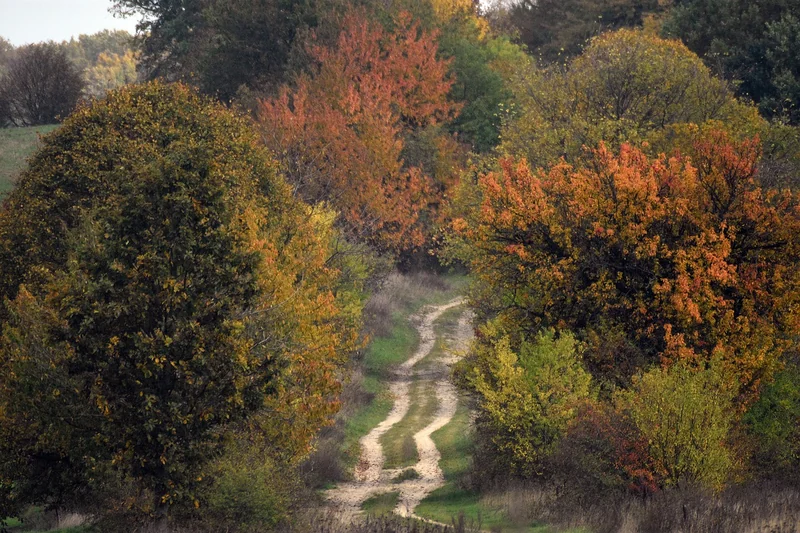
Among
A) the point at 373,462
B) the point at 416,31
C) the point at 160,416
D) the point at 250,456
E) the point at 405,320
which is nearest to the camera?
the point at 160,416

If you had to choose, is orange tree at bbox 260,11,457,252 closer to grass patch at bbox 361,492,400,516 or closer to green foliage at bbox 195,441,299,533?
grass patch at bbox 361,492,400,516

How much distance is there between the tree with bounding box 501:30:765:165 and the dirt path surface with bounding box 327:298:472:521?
8899 mm

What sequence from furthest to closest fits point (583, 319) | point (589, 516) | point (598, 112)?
point (598, 112) → point (583, 319) → point (589, 516)

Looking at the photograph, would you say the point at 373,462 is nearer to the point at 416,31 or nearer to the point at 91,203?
the point at 91,203

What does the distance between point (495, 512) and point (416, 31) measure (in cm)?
4652

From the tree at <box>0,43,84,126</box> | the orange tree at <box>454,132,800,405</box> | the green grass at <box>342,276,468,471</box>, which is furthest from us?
the tree at <box>0,43,84,126</box>

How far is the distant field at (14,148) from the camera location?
6194 cm

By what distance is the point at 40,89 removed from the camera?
82000mm

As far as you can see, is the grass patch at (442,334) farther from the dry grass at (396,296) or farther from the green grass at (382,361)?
the dry grass at (396,296)

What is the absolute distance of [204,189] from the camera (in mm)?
21703

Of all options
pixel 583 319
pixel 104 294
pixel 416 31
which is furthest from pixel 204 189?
pixel 416 31

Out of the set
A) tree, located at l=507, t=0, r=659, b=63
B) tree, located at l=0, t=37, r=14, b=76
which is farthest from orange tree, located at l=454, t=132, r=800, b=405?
tree, located at l=0, t=37, r=14, b=76

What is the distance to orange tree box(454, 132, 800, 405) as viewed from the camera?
93.0 ft

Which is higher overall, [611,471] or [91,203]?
[91,203]
